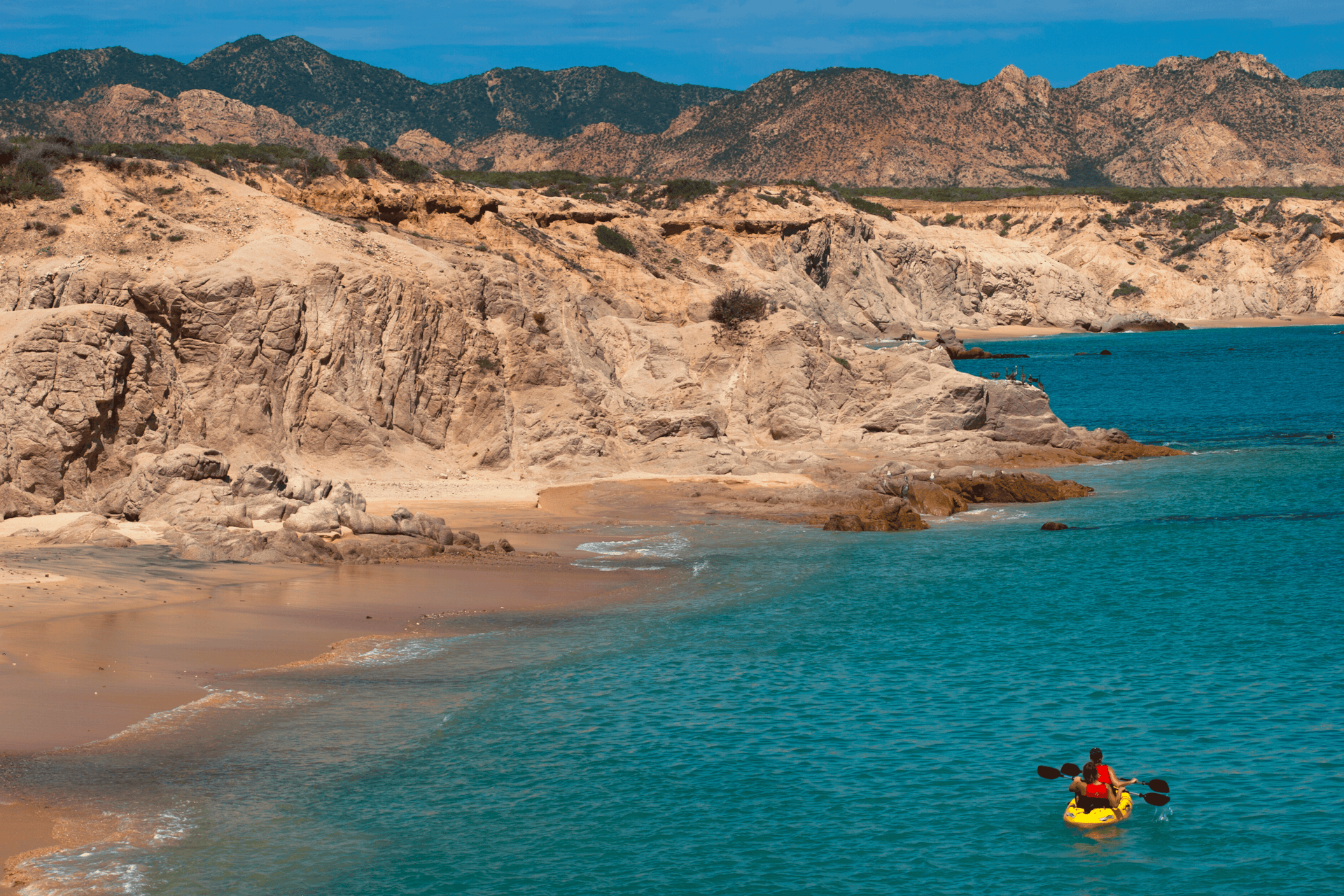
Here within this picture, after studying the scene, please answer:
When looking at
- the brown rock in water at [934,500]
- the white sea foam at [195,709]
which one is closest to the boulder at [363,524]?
the white sea foam at [195,709]

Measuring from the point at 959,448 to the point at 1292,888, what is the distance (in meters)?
31.2

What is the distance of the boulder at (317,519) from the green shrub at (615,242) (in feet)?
111

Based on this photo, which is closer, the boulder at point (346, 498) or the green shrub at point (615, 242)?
the boulder at point (346, 498)

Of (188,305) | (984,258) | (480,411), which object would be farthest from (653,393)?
(984,258)

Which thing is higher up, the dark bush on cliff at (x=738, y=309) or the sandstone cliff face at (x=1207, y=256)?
the sandstone cliff face at (x=1207, y=256)

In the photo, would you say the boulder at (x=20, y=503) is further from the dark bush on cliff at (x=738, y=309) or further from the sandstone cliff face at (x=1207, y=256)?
the sandstone cliff face at (x=1207, y=256)

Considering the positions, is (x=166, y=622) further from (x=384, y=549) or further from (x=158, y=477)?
(x=158, y=477)

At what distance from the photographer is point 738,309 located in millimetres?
44062

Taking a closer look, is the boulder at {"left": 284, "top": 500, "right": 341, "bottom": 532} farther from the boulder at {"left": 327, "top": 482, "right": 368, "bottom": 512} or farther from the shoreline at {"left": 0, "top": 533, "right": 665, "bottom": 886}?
the shoreline at {"left": 0, "top": 533, "right": 665, "bottom": 886}

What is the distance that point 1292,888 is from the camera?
11.0 meters

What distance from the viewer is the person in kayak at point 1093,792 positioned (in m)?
12.4

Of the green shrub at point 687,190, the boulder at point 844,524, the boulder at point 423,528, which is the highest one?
the green shrub at point 687,190

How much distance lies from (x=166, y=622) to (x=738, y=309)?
28773 mm

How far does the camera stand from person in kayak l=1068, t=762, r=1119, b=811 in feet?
40.6
